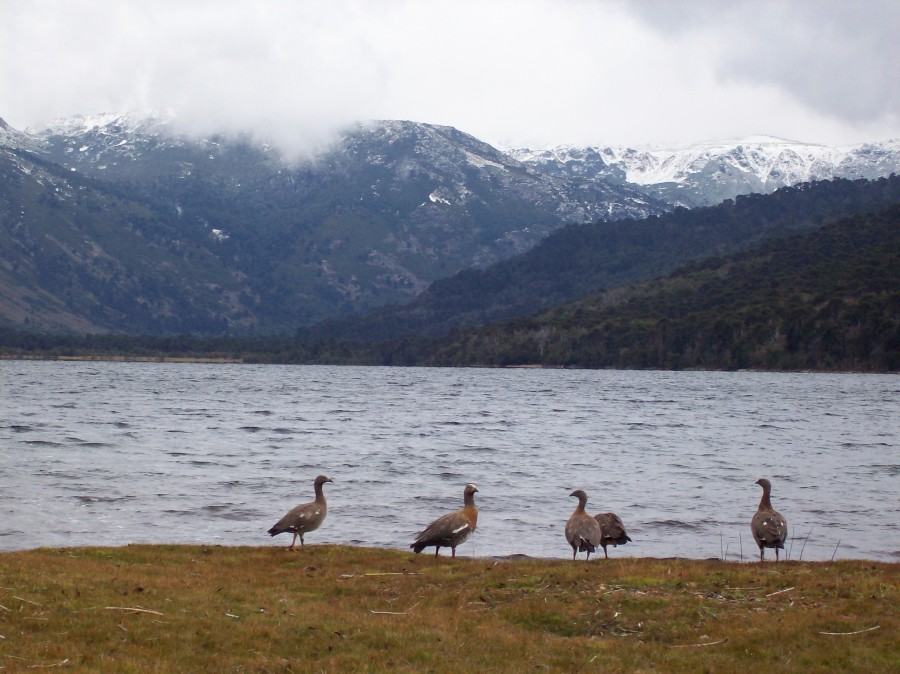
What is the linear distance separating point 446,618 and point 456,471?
1323 inches

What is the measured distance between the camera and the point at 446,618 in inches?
688

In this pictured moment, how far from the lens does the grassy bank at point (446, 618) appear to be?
48.4 ft

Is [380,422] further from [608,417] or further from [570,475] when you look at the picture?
[570,475]

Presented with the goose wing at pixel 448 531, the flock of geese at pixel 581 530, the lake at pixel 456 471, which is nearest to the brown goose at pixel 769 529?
the flock of geese at pixel 581 530

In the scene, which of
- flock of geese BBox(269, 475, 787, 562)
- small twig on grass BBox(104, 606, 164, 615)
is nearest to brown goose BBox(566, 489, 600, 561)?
flock of geese BBox(269, 475, 787, 562)

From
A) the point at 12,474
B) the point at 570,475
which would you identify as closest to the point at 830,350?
the point at 570,475

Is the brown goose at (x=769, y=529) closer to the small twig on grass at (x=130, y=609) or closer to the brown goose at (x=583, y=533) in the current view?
the brown goose at (x=583, y=533)

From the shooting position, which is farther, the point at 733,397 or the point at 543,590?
the point at 733,397

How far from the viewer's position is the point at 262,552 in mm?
25203

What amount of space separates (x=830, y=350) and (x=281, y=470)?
168914 mm

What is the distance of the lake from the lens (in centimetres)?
3238

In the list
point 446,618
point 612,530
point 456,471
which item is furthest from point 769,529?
point 456,471

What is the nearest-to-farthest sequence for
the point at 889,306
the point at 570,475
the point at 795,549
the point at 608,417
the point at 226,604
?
the point at 226,604 < the point at 795,549 < the point at 570,475 < the point at 608,417 < the point at 889,306

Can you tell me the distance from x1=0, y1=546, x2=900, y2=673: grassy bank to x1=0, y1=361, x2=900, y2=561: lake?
868 cm
